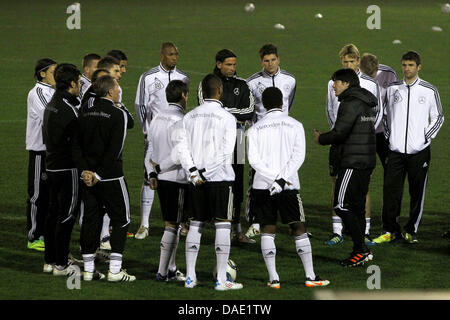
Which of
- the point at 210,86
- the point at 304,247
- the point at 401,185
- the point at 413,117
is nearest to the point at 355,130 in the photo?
the point at 413,117

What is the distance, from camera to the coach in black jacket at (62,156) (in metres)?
9.17

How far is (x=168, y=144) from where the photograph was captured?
9117 mm

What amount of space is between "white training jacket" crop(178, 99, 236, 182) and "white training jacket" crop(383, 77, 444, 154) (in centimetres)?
293

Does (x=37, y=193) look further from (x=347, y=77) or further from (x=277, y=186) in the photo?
(x=347, y=77)

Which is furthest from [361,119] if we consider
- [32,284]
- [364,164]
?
[32,284]

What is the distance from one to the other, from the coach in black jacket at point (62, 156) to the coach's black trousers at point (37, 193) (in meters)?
1.00

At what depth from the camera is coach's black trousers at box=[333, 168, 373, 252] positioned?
9875 mm

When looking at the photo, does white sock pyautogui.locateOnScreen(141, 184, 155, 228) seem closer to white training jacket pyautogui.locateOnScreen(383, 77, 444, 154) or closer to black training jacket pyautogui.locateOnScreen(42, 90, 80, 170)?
black training jacket pyautogui.locateOnScreen(42, 90, 80, 170)

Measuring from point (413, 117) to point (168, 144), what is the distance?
10.9ft

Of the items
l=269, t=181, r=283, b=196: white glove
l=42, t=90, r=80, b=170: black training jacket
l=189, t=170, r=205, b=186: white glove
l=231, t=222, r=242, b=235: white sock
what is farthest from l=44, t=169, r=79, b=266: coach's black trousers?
l=231, t=222, r=242, b=235: white sock

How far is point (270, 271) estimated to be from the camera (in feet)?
29.3

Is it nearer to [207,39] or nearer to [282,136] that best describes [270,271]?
[282,136]

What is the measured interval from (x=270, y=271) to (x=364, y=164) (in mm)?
1790

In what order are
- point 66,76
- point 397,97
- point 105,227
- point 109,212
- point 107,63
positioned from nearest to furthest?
1. point 109,212
2. point 66,76
3. point 107,63
4. point 105,227
5. point 397,97
